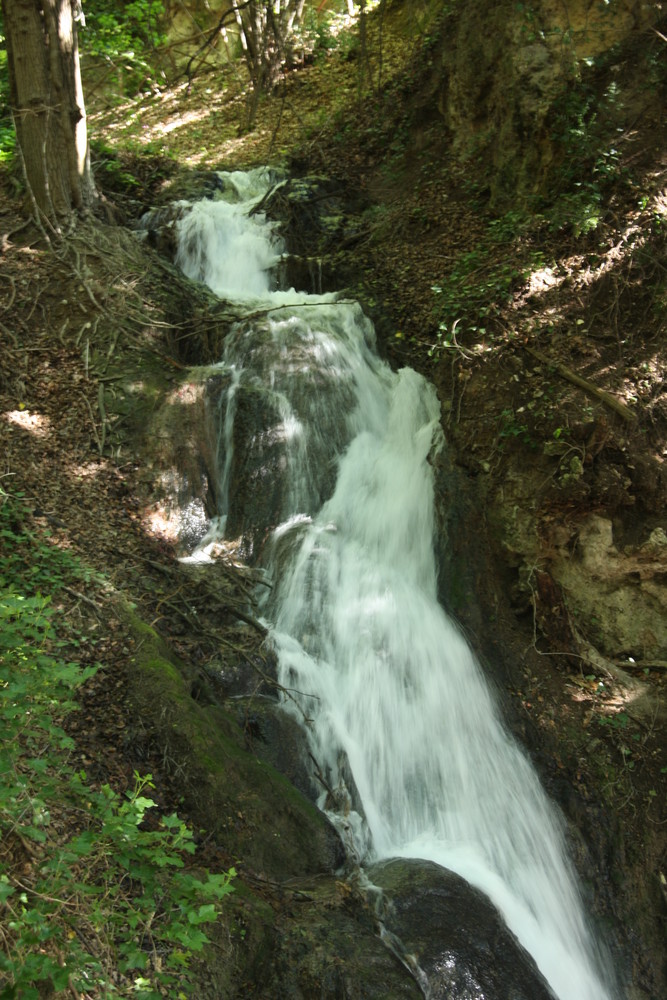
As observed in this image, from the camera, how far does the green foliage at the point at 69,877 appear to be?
8.45 ft

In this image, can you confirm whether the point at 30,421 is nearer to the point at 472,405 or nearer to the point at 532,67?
the point at 472,405

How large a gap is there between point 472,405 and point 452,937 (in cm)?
467

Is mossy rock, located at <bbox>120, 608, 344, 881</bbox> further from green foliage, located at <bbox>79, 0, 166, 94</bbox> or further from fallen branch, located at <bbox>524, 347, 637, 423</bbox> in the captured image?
green foliage, located at <bbox>79, 0, 166, 94</bbox>

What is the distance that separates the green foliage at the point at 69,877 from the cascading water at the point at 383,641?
7.07 feet

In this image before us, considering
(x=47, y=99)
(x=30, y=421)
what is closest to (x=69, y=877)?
(x=30, y=421)

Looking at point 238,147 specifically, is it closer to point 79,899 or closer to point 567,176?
point 567,176

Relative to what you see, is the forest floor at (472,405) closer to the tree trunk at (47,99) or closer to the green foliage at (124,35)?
the tree trunk at (47,99)

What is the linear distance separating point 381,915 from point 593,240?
638 cm

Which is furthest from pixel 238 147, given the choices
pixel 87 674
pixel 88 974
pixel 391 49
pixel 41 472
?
pixel 88 974

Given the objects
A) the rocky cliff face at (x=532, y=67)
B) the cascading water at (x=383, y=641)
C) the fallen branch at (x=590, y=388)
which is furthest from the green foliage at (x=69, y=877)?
the rocky cliff face at (x=532, y=67)

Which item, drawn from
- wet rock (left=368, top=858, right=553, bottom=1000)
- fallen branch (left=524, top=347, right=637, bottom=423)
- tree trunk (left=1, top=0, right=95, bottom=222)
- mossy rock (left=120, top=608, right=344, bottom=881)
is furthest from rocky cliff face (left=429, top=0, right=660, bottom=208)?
wet rock (left=368, top=858, right=553, bottom=1000)

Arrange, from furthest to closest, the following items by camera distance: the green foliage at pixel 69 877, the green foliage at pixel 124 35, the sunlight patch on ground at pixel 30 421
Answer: the green foliage at pixel 124 35, the sunlight patch on ground at pixel 30 421, the green foliage at pixel 69 877

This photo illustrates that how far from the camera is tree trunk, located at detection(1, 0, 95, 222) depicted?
7.87m

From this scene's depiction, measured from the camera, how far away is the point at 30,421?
6680 millimetres
